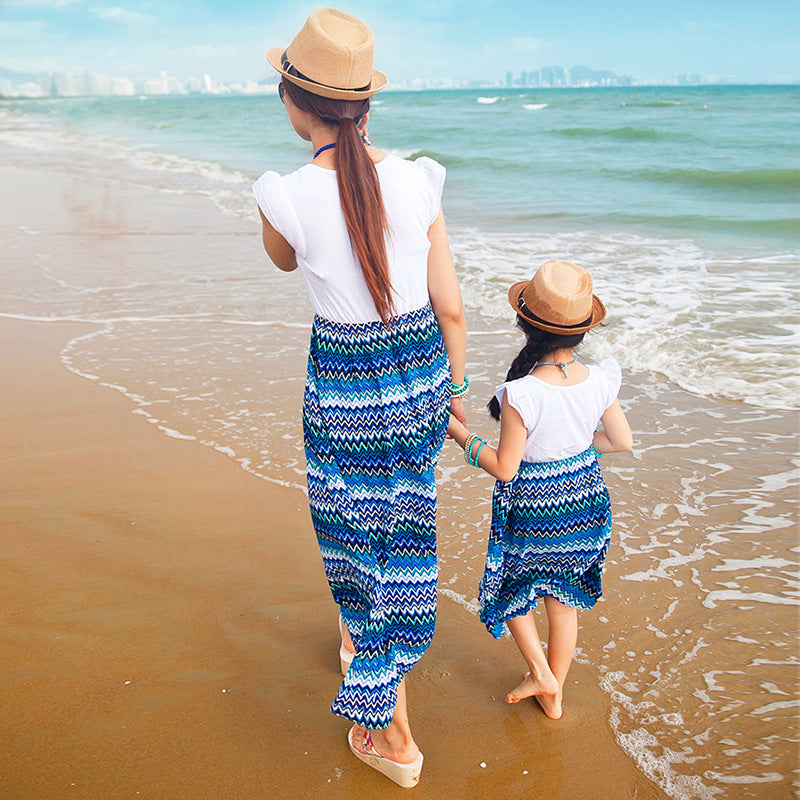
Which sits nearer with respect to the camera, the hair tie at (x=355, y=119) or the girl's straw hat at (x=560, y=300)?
the hair tie at (x=355, y=119)

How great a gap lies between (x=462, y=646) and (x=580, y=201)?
11.0 meters

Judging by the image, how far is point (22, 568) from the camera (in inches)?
115

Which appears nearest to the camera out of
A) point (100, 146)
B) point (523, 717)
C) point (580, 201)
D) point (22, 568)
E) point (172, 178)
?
point (523, 717)

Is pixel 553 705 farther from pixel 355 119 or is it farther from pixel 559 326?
pixel 355 119

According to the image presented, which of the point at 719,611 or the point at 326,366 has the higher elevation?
the point at 326,366

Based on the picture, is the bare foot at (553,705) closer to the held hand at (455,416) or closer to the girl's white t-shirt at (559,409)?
the girl's white t-shirt at (559,409)

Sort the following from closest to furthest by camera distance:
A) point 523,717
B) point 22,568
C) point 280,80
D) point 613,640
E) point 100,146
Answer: point 280,80 → point 523,717 → point 613,640 → point 22,568 → point 100,146

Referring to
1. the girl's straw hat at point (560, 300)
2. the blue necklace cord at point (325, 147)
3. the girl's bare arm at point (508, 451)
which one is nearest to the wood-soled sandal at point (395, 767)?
the girl's bare arm at point (508, 451)

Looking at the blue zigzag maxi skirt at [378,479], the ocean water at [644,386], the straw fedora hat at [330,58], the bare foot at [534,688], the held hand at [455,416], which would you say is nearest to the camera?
the straw fedora hat at [330,58]

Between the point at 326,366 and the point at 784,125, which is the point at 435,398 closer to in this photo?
the point at 326,366

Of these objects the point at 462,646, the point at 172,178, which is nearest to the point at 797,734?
the point at 462,646

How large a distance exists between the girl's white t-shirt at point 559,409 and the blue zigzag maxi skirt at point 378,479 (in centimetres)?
22

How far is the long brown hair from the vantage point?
180 cm

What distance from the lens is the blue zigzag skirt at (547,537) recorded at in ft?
7.41
